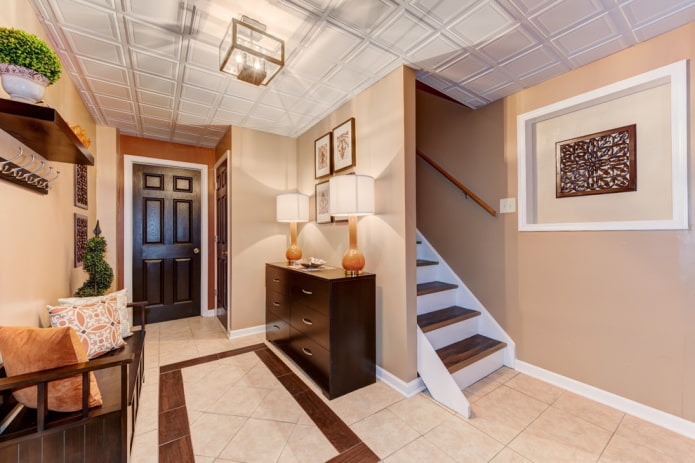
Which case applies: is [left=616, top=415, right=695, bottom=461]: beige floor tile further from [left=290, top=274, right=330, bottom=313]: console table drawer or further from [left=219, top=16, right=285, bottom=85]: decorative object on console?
[left=219, top=16, right=285, bottom=85]: decorative object on console

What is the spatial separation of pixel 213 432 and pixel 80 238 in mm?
2173

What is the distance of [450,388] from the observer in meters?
1.89

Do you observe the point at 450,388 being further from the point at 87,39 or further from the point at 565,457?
the point at 87,39

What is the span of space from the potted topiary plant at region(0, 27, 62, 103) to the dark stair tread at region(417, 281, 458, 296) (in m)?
2.59

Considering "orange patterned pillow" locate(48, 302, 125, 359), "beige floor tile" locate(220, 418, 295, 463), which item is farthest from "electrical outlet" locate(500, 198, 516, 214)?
"orange patterned pillow" locate(48, 302, 125, 359)

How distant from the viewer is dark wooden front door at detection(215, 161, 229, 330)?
3.52m

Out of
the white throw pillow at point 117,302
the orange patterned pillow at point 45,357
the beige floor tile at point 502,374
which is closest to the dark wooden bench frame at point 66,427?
the orange patterned pillow at point 45,357

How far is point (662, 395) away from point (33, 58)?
3662 mm

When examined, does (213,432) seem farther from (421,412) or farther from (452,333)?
(452,333)

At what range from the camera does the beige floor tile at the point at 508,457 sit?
145cm

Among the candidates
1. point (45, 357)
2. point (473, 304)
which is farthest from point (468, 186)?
point (45, 357)

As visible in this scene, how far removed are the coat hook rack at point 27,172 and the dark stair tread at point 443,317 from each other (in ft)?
8.40

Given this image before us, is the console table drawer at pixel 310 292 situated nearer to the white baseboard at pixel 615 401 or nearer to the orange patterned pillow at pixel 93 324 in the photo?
the orange patterned pillow at pixel 93 324

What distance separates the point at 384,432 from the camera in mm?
1674
